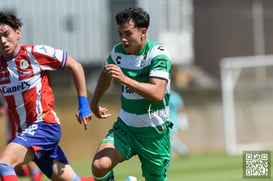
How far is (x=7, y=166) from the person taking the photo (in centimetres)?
699

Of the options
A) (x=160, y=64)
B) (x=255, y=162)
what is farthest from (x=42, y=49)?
(x=255, y=162)

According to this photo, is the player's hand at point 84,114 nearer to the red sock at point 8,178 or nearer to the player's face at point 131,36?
the player's face at point 131,36

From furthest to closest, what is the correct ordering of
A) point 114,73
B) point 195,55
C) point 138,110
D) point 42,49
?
point 195,55
point 42,49
point 138,110
point 114,73

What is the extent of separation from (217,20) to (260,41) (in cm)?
230

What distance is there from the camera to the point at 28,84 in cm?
749

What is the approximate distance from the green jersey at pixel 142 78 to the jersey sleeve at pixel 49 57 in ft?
1.86

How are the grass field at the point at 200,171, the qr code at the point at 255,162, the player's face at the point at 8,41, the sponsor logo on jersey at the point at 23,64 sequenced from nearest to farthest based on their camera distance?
the player's face at the point at 8,41 → the sponsor logo on jersey at the point at 23,64 → the qr code at the point at 255,162 → the grass field at the point at 200,171

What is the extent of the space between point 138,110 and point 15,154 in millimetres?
1307

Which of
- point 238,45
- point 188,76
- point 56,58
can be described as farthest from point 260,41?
point 56,58

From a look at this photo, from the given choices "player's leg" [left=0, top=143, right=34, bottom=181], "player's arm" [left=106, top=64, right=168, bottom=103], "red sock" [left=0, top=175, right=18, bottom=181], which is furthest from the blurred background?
"player's arm" [left=106, top=64, right=168, bottom=103]

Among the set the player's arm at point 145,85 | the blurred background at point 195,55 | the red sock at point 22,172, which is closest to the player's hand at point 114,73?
the player's arm at point 145,85

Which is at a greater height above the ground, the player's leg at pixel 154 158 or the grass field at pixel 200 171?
the player's leg at pixel 154 158

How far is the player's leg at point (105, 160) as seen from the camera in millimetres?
6941

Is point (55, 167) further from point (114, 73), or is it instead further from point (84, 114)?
point (114, 73)
